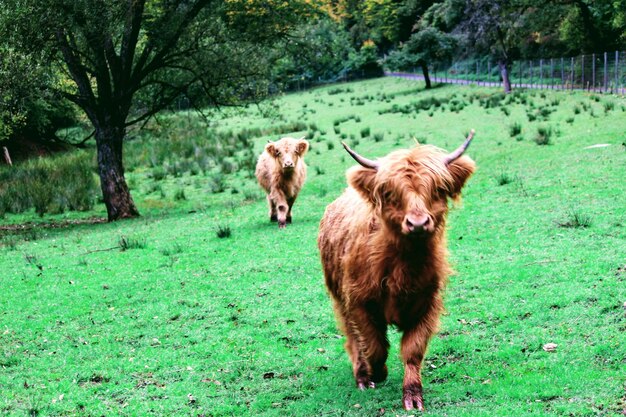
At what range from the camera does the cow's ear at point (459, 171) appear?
448 centimetres

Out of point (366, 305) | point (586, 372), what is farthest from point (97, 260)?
point (586, 372)

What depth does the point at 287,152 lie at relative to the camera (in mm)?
12359

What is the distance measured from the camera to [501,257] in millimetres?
8492

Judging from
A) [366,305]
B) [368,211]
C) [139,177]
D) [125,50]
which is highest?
[125,50]

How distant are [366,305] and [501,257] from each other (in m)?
4.14

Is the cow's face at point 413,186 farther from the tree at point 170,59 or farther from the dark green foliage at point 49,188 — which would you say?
the dark green foliage at point 49,188

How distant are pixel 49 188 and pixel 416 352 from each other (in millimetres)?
16760

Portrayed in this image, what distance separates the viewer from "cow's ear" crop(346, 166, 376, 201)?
451cm

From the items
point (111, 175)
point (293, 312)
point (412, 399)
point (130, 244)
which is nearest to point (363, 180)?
point (412, 399)

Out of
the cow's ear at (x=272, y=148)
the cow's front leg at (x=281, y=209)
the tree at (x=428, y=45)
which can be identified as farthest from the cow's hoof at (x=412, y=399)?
the tree at (x=428, y=45)

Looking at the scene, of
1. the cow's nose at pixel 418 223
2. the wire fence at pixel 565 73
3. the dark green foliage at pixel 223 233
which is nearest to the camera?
the cow's nose at pixel 418 223

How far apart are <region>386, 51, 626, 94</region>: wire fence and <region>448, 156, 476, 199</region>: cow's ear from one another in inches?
1009

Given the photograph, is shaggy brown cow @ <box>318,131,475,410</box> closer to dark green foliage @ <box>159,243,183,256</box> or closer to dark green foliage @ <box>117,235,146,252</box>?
dark green foliage @ <box>159,243,183,256</box>

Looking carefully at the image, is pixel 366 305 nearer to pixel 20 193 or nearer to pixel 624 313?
pixel 624 313
